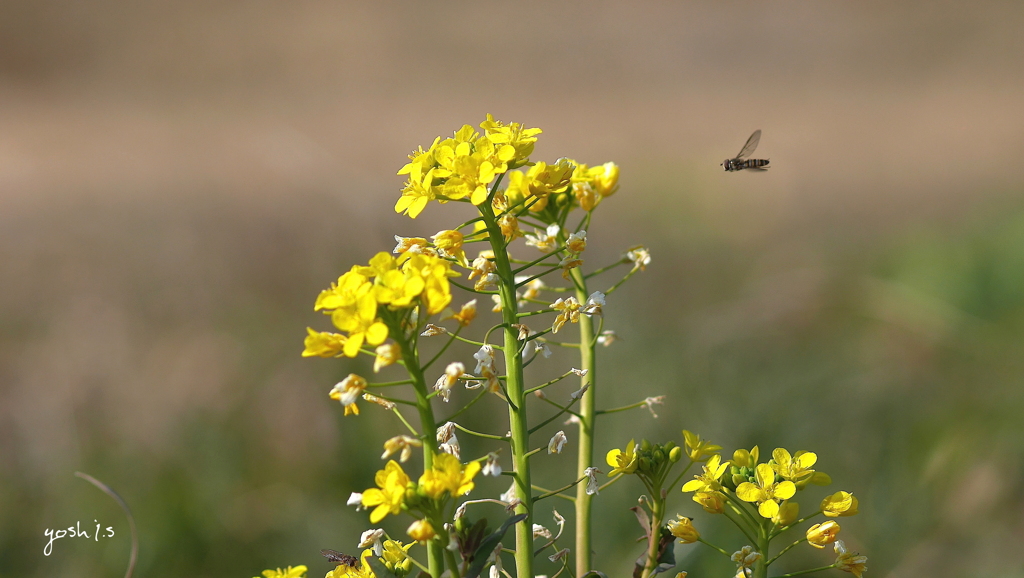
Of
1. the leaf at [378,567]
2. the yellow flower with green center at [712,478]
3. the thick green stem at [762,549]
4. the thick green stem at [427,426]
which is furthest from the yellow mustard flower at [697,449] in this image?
the leaf at [378,567]

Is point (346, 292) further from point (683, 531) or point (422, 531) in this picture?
point (683, 531)

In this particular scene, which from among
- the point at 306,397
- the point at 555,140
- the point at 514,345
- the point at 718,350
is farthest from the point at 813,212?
the point at 514,345

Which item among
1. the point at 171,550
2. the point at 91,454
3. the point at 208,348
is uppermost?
the point at 208,348

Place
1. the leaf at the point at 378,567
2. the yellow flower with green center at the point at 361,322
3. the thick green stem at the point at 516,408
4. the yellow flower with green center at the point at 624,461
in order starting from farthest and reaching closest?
1. the leaf at the point at 378,567
2. the yellow flower with green center at the point at 624,461
3. the thick green stem at the point at 516,408
4. the yellow flower with green center at the point at 361,322

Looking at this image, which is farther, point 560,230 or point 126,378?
point 126,378

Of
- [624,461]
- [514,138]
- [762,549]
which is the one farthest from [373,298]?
[762,549]

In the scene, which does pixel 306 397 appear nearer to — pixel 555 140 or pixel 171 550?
pixel 171 550

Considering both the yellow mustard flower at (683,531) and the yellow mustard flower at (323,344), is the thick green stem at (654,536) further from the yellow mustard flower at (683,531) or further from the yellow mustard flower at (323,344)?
the yellow mustard flower at (323,344)

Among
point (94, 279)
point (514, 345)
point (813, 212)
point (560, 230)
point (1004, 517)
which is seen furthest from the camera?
point (813, 212)
